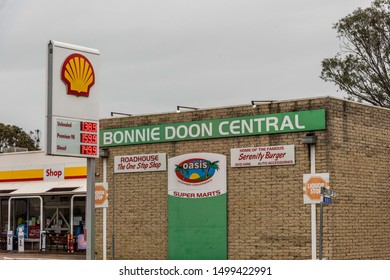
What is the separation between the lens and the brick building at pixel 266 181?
80.4ft

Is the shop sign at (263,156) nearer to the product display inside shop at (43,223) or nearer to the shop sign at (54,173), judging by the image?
the product display inside shop at (43,223)

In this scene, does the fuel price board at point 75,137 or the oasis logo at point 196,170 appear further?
the oasis logo at point 196,170

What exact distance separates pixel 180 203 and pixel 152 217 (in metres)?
1.19

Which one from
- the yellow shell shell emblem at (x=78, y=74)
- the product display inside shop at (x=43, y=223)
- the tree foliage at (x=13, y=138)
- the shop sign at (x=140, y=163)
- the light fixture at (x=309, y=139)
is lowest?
the product display inside shop at (x=43, y=223)

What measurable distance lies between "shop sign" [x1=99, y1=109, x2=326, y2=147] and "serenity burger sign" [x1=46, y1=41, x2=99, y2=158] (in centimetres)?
522

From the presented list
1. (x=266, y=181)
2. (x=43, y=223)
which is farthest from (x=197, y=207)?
(x=43, y=223)

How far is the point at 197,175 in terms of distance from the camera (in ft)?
87.9

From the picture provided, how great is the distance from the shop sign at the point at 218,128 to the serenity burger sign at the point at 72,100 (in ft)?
17.1

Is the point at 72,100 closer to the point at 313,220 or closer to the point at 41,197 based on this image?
the point at 313,220

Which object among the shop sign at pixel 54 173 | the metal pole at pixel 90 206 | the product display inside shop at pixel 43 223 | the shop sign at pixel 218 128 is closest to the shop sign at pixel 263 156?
the shop sign at pixel 218 128

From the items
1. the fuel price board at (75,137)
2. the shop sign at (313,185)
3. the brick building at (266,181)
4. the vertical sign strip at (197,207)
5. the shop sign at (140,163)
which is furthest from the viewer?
the shop sign at (140,163)

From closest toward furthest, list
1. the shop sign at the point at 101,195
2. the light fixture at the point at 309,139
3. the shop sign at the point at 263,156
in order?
the light fixture at the point at 309,139, the shop sign at the point at 263,156, the shop sign at the point at 101,195

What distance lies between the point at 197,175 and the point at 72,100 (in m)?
6.22

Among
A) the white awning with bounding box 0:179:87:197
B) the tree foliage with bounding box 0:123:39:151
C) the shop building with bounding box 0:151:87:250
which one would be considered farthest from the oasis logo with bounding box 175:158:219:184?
the tree foliage with bounding box 0:123:39:151
